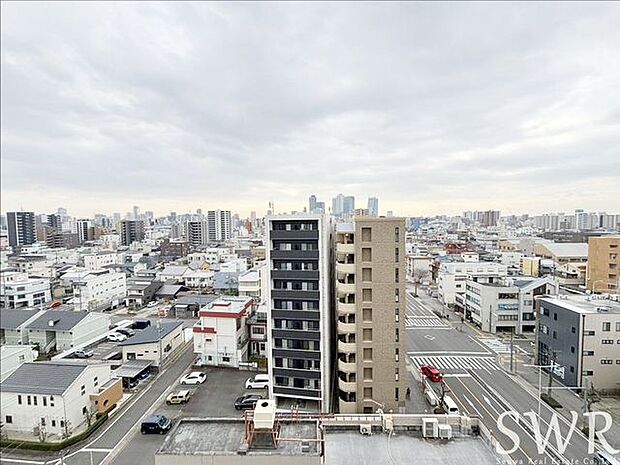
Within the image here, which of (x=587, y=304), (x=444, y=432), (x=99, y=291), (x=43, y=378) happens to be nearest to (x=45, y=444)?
(x=43, y=378)

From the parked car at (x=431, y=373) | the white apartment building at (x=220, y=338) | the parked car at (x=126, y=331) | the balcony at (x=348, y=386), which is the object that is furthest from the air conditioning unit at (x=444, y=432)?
the parked car at (x=126, y=331)

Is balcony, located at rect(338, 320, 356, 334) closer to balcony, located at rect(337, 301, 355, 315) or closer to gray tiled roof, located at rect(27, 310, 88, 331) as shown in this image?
balcony, located at rect(337, 301, 355, 315)

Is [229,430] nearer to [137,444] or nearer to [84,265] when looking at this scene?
[137,444]

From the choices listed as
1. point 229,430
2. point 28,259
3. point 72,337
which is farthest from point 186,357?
point 28,259

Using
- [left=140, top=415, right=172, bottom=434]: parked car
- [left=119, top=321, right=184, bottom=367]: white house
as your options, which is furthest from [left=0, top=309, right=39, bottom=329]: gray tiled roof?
[left=140, top=415, right=172, bottom=434]: parked car

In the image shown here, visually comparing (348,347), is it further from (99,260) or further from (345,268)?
(99,260)

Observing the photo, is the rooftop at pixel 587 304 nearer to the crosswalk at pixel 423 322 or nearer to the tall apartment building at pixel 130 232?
the crosswalk at pixel 423 322
